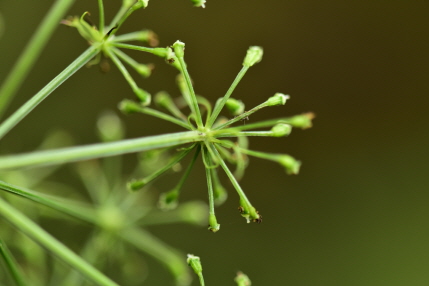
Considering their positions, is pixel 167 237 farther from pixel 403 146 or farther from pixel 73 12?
pixel 403 146

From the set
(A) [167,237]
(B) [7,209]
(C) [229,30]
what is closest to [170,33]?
(C) [229,30]

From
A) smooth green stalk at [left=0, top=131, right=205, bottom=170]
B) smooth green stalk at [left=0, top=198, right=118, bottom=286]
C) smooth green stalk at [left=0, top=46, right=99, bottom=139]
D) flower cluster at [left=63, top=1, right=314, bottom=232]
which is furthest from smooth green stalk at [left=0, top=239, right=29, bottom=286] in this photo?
flower cluster at [left=63, top=1, right=314, bottom=232]

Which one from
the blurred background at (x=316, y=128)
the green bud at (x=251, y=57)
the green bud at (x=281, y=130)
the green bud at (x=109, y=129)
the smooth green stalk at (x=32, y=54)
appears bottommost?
the green bud at (x=281, y=130)

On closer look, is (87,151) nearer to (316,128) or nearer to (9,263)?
(9,263)

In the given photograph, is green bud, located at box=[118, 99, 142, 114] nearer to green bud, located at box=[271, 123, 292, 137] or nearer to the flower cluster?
the flower cluster

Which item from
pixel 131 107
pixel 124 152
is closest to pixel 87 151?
pixel 124 152

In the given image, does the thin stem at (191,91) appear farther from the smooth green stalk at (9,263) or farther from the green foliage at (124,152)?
the smooth green stalk at (9,263)

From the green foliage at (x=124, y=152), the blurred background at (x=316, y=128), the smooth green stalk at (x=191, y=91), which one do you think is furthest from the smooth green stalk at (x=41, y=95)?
the blurred background at (x=316, y=128)
